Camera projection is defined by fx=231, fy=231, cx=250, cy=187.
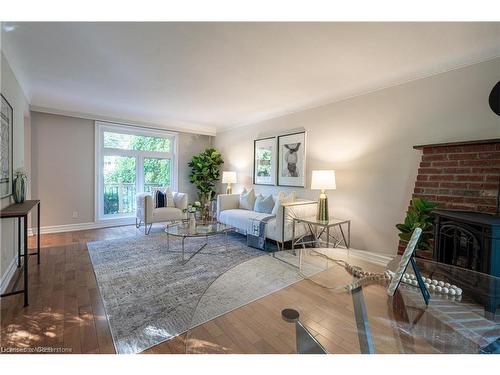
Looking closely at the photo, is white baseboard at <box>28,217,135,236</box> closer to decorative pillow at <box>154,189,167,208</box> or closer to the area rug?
decorative pillow at <box>154,189,167,208</box>

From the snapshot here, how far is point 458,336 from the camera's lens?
1.24 meters

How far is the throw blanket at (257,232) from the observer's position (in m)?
3.61

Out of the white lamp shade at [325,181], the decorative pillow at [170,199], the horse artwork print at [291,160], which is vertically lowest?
the decorative pillow at [170,199]

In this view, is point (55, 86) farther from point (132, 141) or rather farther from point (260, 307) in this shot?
point (260, 307)

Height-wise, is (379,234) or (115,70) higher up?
(115,70)

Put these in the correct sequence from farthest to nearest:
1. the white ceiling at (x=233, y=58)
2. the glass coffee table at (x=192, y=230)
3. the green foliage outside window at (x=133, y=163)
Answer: the green foliage outside window at (x=133, y=163), the glass coffee table at (x=192, y=230), the white ceiling at (x=233, y=58)

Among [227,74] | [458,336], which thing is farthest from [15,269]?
[458,336]

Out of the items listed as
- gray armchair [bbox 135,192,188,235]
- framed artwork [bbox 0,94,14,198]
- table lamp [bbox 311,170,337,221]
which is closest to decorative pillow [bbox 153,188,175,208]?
gray armchair [bbox 135,192,188,235]

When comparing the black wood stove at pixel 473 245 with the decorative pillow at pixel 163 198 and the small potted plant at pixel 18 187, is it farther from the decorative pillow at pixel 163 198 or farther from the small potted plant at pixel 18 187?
the decorative pillow at pixel 163 198

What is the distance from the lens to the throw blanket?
361 centimetres

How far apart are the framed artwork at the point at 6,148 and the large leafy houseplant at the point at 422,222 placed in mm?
4007

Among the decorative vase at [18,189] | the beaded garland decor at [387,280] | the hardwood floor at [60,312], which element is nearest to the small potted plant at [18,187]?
the decorative vase at [18,189]
